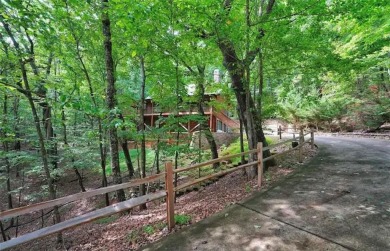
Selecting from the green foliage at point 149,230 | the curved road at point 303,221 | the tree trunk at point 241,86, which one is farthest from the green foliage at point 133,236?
the tree trunk at point 241,86

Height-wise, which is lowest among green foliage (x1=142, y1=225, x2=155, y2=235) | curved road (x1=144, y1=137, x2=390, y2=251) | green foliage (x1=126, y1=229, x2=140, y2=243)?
green foliage (x1=126, y1=229, x2=140, y2=243)

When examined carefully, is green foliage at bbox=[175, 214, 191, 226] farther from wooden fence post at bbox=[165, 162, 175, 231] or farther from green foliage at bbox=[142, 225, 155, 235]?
green foliage at bbox=[142, 225, 155, 235]

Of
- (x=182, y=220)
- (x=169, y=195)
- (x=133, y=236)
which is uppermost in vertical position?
(x=169, y=195)

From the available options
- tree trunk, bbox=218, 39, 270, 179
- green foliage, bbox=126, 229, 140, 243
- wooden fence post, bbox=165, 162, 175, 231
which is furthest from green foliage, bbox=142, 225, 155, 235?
tree trunk, bbox=218, 39, 270, 179

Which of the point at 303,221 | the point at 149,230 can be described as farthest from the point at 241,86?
the point at 149,230

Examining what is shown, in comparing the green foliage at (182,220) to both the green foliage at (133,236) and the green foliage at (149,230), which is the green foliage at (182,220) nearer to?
the green foliage at (149,230)

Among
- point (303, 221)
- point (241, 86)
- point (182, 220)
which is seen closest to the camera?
point (303, 221)

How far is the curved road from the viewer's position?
3.14 m

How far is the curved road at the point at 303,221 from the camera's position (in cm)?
314

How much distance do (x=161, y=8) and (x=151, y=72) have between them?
325 centimetres

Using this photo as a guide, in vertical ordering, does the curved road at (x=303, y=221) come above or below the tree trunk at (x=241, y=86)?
below

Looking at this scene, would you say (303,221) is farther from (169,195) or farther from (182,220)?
(169,195)

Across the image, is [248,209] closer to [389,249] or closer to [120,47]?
[389,249]

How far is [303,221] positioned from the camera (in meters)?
3.72
